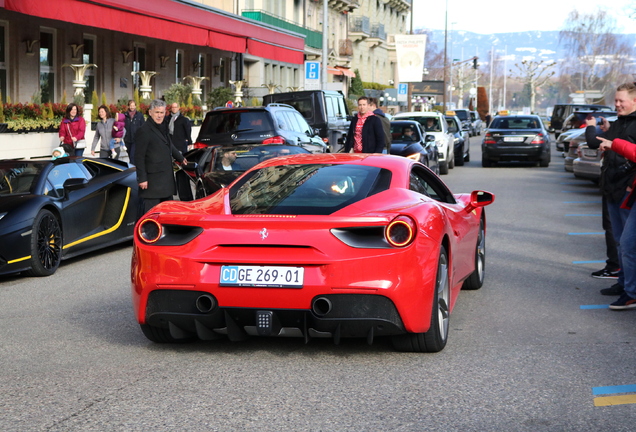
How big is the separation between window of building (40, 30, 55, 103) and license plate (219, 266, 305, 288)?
874 inches

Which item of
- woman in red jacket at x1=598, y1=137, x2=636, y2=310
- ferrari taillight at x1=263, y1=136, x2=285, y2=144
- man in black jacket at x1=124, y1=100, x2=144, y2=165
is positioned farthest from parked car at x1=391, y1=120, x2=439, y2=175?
woman in red jacket at x1=598, y1=137, x2=636, y2=310

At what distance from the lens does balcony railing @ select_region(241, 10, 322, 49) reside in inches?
1789

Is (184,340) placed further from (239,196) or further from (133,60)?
(133,60)

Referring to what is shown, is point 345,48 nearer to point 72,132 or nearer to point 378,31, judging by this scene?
point 378,31

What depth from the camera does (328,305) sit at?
18.4 ft

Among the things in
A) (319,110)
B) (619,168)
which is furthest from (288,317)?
(319,110)

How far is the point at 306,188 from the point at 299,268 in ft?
3.00

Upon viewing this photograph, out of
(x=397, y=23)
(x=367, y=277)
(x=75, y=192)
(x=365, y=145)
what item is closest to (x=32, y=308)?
(x=75, y=192)

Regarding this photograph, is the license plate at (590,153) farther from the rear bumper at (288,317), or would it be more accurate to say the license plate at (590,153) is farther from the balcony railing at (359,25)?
the balcony railing at (359,25)

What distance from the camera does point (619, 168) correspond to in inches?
326

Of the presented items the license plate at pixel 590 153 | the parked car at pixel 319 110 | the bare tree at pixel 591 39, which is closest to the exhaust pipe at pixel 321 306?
the license plate at pixel 590 153

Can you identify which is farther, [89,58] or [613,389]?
[89,58]

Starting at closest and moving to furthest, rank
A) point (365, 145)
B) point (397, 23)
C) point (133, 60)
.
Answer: point (365, 145) < point (133, 60) < point (397, 23)

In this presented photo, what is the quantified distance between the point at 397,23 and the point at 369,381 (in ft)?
308
